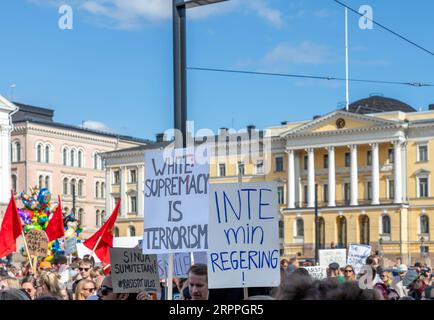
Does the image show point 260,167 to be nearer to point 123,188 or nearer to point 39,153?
point 123,188

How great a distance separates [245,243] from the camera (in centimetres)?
541

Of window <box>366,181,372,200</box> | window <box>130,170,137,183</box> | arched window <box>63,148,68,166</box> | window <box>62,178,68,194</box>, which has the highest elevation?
arched window <box>63,148,68,166</box>

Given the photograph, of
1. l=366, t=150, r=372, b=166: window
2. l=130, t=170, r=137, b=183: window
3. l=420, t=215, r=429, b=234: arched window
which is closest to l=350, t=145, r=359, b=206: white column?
l=366, t=150, r=372, b=166: window

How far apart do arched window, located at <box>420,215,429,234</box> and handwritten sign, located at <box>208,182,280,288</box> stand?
209ft

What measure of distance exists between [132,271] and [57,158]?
226ft

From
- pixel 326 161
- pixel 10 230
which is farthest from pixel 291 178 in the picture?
pixel 10 230

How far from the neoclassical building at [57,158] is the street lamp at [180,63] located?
6117 centimetres

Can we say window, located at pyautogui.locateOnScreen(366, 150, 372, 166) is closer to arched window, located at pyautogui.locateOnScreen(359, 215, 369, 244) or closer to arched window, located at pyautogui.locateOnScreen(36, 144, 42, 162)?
arched window, located at pyautogui.locateOnScreen(359, 215, 369, 244)

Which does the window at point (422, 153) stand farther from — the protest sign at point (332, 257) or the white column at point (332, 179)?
the protest sign at point (332, 257)

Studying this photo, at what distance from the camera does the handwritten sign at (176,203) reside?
19.2 ft

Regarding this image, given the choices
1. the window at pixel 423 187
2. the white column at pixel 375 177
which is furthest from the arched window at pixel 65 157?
the window at pixel 423 187

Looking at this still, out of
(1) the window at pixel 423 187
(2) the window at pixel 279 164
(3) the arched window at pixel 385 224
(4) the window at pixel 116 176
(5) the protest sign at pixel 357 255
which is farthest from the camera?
(4) the window at pixel 116 176

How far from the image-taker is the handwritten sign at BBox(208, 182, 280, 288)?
Answer: 17.7ft
